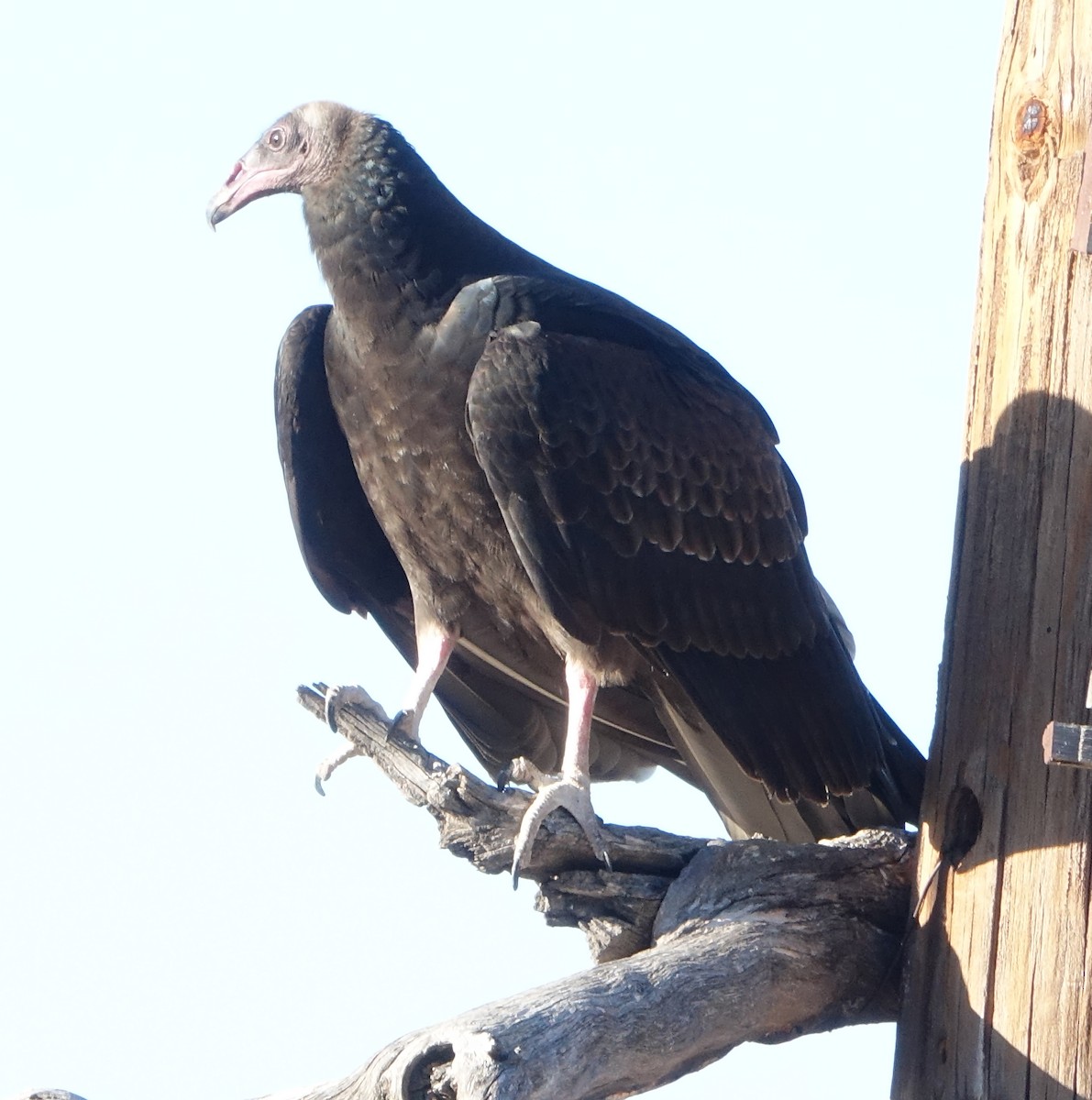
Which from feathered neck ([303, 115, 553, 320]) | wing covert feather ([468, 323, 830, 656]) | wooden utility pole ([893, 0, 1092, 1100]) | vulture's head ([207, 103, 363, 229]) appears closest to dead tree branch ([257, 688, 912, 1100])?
wooden utility pole ([893, 0, 1092, 1100])

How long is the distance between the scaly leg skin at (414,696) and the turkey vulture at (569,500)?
0.04 feet

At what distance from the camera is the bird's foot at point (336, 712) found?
167 inches

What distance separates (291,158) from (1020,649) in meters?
2.48

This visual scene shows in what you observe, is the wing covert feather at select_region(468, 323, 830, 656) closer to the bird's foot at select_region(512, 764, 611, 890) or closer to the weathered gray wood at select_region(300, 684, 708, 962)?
the bird's foot at select_region(512, 764, 611, 890)

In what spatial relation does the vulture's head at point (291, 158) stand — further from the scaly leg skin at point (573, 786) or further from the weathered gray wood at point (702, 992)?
the weathered gray wood at point (702, 992)

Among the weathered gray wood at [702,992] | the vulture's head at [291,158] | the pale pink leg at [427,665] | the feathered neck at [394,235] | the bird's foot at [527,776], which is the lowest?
the weathered gray wood at [702,992]

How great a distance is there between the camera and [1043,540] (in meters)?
3.66

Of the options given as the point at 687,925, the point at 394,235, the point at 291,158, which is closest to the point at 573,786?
the point at 687,925

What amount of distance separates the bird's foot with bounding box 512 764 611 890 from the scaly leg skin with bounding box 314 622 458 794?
1.36ft

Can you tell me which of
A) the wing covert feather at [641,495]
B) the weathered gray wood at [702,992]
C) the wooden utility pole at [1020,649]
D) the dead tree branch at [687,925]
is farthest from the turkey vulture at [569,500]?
the wooden utility pole at [1020,649]

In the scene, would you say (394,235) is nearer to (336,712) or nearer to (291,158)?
(291,158)

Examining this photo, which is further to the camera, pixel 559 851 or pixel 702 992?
pixel 559 851

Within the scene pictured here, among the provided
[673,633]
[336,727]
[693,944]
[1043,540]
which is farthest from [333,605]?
[1043,540]

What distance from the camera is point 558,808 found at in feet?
12.7
